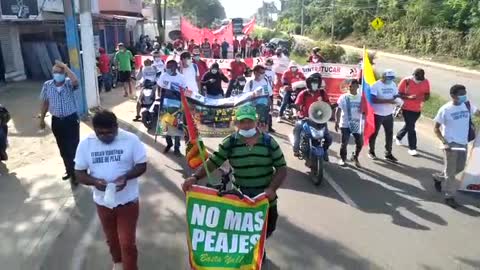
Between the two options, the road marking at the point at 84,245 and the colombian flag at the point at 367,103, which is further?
the colombian flag at the point at 367,103

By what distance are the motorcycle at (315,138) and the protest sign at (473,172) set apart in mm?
2080

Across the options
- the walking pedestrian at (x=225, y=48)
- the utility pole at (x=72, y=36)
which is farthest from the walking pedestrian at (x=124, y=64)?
the walking pedestrian at (x=225, y=48)

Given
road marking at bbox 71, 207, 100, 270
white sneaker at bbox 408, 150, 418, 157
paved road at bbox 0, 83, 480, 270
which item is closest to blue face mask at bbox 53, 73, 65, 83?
paved road at bbox 0, 83, 480, 270

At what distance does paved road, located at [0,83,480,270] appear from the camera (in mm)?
5324

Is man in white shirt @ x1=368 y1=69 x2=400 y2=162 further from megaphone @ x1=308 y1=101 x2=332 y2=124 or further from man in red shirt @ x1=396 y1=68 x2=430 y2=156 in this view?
megaphone @ x1=308 y1=101 x2=332 y2=124

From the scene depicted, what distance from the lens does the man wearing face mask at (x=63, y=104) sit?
7.33 m

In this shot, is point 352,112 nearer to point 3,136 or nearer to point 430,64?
point 3,136

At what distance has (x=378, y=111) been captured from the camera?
9078mm

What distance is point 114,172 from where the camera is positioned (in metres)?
4.33

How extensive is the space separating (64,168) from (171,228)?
11.2ft

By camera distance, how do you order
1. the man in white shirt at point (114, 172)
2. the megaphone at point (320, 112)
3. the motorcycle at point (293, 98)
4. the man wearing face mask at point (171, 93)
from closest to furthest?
the man in white shirt at point (114, 172) < the megaphone at point (320, 112) < the man wearing face mask at point (171, 93) < the motorcycle at point (293, 98)

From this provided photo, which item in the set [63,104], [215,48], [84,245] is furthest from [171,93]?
[215,48]

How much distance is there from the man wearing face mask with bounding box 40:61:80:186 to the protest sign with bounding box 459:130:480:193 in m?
5.86

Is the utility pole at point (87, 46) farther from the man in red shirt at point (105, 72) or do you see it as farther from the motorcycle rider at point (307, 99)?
the motorcycle rider at point (307, 99)
